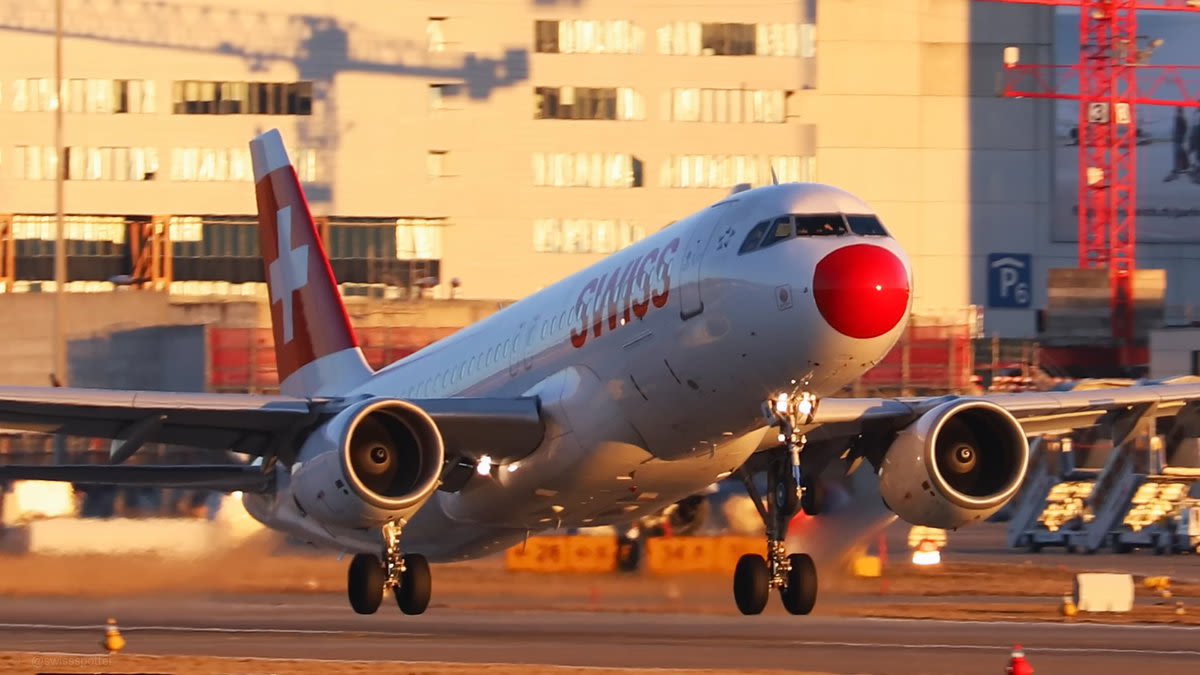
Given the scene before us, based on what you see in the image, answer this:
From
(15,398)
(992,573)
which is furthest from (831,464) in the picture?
(992,573)

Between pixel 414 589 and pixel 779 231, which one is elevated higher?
pixel 779 231

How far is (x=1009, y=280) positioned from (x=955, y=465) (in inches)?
3202

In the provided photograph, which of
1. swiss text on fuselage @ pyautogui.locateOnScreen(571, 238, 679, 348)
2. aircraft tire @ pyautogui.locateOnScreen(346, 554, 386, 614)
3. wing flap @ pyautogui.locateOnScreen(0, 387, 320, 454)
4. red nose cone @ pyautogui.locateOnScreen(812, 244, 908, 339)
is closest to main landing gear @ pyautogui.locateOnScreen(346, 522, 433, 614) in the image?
aircraft tire @ pyautogui.locateOnScreen(346, 554, 386, 614)

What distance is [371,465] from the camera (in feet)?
87.2

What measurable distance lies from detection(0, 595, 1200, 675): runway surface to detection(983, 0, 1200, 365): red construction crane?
6726 centimetres

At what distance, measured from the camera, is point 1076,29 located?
12194 centimetres

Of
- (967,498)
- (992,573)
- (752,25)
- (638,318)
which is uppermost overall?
(752,25)

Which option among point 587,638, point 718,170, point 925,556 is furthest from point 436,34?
point 587,638

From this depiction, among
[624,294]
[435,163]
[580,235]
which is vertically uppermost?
[435,163]

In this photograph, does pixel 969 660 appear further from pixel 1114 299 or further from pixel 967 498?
pixel 1114 299

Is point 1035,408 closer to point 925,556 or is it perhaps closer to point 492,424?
point 492,424

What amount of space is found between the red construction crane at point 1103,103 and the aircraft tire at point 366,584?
77282 millimetres

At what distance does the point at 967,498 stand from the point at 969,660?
594 cm

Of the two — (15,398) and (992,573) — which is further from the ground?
(15,398)
